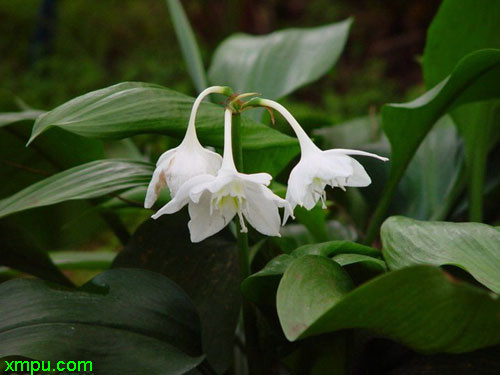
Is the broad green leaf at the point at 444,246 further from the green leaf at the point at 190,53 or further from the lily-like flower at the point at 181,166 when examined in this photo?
the green leaf at the point at 190,53

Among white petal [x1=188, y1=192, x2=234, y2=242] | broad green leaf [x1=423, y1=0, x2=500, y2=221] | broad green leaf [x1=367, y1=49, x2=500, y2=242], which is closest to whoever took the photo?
white petal [x1=188, y1=192, x2=234, y2=242]

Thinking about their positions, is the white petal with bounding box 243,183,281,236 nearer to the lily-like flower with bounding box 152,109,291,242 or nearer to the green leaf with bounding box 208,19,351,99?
the lily-like flower with bounding box 152,109,291,242

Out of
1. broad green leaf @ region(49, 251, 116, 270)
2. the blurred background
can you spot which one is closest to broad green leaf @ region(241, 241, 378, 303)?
broad green leaf @ region(49, 251, 116, 270)

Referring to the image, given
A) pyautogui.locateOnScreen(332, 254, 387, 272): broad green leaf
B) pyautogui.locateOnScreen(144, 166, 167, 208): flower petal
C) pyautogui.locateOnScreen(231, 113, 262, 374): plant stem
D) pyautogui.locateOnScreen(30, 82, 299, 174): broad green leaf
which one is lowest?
pyautogui.locateOnScreen(231, 113, 262, 374): plant stem

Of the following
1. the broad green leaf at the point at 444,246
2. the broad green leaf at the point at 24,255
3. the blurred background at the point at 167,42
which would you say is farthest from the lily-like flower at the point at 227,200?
the blurred background at the point at 167,42

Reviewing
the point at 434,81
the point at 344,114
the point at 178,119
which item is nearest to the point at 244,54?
the point at 434,81

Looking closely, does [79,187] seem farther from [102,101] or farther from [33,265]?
[33,265]

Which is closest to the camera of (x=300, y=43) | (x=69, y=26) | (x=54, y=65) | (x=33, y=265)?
(x=33, y=265)
